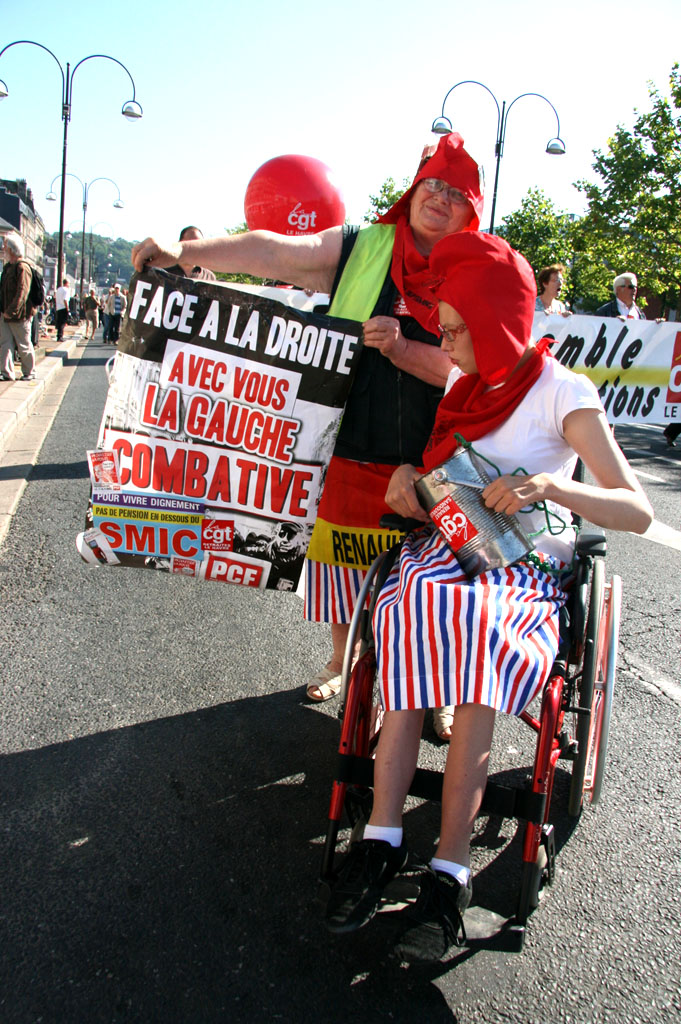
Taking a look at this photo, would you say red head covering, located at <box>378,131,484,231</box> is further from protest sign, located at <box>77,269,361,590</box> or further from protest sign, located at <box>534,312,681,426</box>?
protest sign, located at <box>534,312,681,426</box>

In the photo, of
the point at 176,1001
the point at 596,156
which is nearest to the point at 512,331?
the point at 176,1001

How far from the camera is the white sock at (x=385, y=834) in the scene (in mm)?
1942

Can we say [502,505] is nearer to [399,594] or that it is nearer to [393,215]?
[399,594]

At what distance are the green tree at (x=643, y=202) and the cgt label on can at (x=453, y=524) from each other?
2414 cm

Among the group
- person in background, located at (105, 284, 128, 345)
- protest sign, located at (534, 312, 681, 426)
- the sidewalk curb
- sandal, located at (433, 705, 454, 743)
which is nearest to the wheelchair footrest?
sandal, located at (433, 705, 454, 743)

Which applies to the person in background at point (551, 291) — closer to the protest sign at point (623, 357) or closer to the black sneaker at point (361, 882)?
the protest sign at point (623, 357)

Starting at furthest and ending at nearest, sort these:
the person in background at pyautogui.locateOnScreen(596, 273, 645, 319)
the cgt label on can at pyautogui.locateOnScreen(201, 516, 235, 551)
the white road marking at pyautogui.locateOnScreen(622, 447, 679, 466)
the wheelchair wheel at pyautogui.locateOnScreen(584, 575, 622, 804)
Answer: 1. the white road marking at pyautogui.locateOnScreen(622, 447, 679, 466)
2. the person in background at pyautogui.locateOnScreen(596, 273, 645, 319)
3. the cgt label on can at pyautogui.locateOnScreen(201, 516, 235, 551)
4. the wheelchair wheel at pyautogui.locateOnScreen(584, 575, 622, 804)

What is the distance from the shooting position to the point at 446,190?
8.32ft

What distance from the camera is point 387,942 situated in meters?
2.00

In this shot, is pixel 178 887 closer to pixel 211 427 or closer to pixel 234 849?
pixel 234 849

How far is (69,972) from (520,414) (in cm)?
173

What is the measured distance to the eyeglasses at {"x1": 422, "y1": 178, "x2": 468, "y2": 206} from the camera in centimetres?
253

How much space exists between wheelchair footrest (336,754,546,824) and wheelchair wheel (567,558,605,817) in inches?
12.6

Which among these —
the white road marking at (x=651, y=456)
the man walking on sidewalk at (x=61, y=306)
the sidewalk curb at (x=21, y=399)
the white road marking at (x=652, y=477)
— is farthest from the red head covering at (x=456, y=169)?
the man walking on sidewalk at (x=61, y=306)
